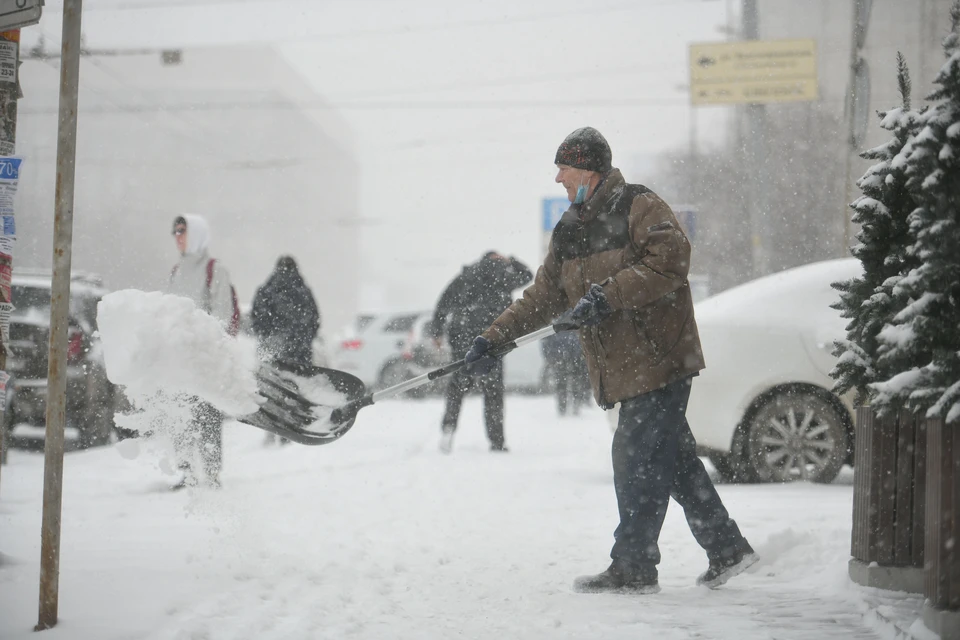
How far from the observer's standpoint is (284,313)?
9.26 metres

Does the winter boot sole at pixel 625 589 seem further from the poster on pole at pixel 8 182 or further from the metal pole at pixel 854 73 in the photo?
the metal pole at pixel 854 73

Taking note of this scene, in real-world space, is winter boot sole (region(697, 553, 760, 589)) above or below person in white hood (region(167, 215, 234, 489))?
below

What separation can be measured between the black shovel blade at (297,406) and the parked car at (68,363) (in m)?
4.46

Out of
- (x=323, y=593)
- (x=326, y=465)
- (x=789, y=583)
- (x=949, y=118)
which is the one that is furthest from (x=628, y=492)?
(x=326, y=465)

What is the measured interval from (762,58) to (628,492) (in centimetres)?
1097

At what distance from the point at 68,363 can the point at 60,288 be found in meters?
6.17

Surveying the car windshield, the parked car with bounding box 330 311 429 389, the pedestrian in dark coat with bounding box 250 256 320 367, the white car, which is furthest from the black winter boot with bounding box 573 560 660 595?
the parked car with bounding box 330 311 429 389

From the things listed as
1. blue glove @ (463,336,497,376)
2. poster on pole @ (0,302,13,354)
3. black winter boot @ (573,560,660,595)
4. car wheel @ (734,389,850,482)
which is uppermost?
poster on pole @ (0,302,13,354)

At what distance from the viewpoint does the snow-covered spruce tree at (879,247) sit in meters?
3.48

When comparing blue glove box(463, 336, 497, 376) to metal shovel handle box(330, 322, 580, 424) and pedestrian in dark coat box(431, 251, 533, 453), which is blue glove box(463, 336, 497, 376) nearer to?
metal shovel handle box(330, 322, 580, 424)

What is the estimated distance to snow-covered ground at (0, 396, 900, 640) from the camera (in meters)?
3.35

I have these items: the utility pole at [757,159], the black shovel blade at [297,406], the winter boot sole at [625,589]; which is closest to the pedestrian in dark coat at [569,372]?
the utility pole at [757,159]

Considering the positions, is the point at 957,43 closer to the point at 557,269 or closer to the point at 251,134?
the point at 557,269

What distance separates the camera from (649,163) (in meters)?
32.1
